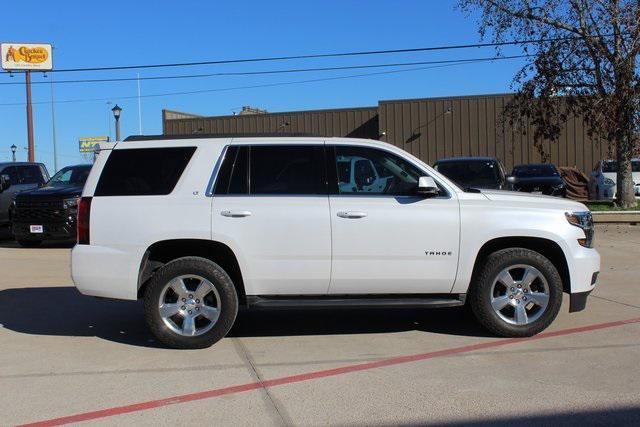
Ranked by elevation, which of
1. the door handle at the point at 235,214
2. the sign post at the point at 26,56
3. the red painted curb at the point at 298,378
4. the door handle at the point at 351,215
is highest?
the sign post at the point at 26,56

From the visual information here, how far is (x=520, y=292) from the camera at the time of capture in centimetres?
591

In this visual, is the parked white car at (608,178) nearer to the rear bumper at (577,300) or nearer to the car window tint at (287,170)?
the rear bumper at (577,300)

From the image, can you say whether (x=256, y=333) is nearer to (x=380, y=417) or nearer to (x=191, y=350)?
(x=191, y=350)

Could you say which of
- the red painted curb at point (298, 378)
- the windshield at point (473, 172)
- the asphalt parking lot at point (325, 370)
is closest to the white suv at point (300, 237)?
the red painted curb at point (298, 378)

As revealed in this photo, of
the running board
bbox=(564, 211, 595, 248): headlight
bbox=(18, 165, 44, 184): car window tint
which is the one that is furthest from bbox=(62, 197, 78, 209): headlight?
bbox=(564, 211, 595, 248): headlight

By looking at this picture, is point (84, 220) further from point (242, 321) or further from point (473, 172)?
point (473, 172)

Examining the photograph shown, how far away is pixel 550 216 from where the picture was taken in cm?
580

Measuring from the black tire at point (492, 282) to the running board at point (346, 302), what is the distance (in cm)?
24

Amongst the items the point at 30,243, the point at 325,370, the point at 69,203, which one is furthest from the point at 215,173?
the point at 30,243

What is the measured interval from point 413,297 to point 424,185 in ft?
3.57

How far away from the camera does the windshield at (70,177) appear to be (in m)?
14.7

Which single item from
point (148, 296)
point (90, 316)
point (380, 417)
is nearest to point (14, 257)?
point (90, 316)

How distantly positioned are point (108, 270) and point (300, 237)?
178 centimetres

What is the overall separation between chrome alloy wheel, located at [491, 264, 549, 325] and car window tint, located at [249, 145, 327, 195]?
1913 mm
